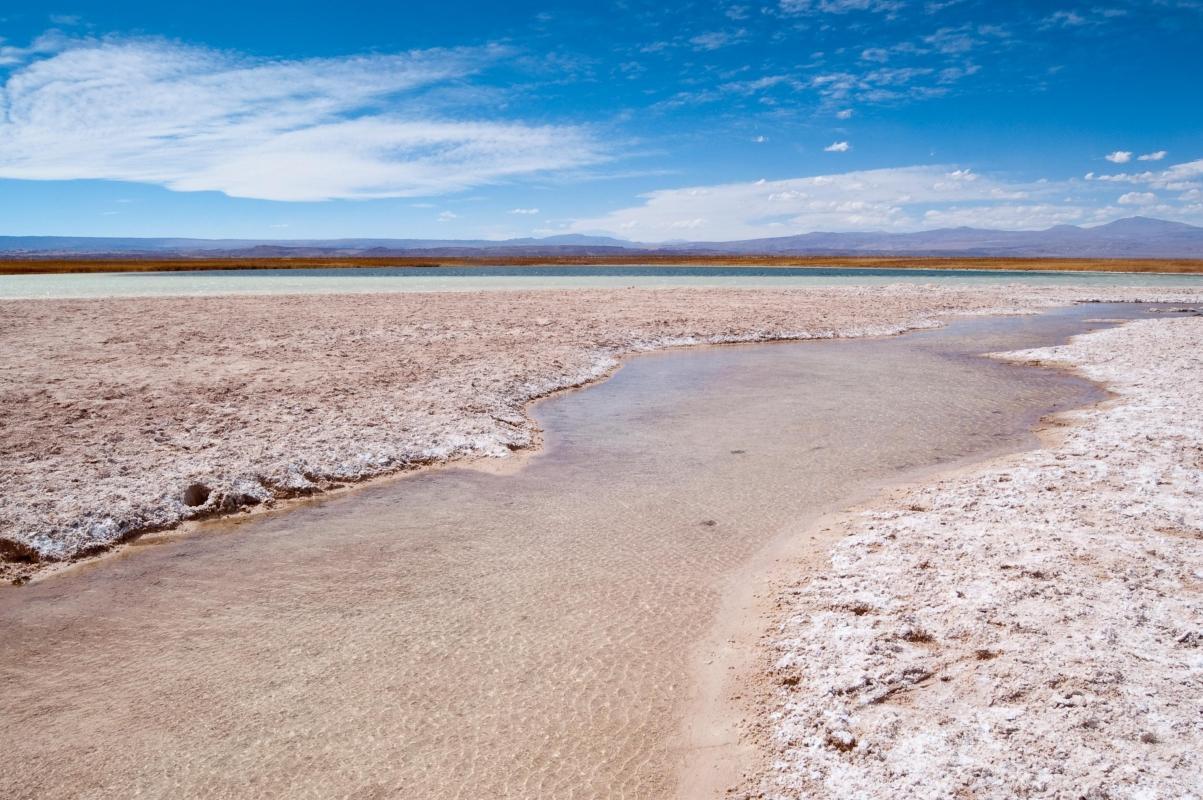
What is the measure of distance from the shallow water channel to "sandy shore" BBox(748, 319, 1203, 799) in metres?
0.73

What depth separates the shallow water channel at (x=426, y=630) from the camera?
11.6 ft

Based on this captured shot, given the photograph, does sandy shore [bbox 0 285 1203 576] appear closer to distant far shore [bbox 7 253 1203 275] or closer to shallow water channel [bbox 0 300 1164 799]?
shallow water channel [bbox 0 300 1164 799]

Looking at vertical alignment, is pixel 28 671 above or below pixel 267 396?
below

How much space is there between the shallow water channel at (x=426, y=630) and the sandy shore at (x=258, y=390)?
714 mm

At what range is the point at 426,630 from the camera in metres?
4.72

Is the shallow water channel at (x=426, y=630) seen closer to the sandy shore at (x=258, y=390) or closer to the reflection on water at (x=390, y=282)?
the sandy shore at (x=258, y=390)

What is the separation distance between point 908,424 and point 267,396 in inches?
363

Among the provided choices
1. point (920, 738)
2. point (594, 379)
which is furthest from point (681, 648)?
point (594, 379)

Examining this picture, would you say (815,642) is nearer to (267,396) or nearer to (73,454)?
(73,454)

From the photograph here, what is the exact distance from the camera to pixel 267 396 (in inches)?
418

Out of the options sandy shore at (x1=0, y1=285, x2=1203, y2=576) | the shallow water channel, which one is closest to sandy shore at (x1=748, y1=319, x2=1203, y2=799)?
the shallow water channel

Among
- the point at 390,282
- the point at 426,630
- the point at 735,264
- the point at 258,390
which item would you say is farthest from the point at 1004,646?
the point at 735,264

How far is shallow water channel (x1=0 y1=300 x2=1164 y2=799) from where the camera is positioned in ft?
11.6

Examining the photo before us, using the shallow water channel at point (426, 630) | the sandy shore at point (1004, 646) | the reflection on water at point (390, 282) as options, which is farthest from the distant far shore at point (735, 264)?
the sandy shore at point (1004, 646)
